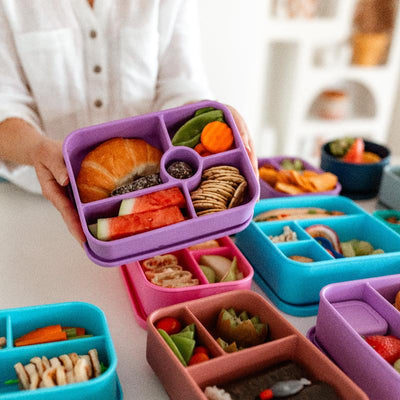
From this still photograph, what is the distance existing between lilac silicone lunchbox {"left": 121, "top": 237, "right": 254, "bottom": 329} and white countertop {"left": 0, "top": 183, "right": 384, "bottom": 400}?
0.02m

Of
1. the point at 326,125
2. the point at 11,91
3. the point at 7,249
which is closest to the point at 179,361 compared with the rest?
the point at 7,249

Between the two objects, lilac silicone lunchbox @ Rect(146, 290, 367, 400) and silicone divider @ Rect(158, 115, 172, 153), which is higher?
silicone divider @ Rect(158, 115, 172, 153)

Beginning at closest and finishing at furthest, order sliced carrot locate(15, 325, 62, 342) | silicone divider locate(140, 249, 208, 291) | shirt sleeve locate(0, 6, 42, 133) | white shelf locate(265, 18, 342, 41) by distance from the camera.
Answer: sliced carrot locate(15, 325, 62, 342), silicone divider locate(140, 249, 208, 291), shirt sleeve locate(0, 6, 42, 133), white shelf locate(265, 18, 342, 41)

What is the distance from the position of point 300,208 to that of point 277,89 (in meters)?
1.89

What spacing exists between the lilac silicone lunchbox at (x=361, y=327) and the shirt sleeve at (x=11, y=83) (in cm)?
70

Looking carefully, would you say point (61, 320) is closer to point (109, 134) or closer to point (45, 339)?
point (45, 339)

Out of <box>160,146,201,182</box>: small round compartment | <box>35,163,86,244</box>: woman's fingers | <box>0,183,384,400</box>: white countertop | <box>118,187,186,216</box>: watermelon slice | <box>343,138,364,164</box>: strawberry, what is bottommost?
<box>0,183,384,400</box>: white countertop

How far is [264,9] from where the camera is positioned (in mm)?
2359

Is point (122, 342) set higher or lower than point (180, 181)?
lower

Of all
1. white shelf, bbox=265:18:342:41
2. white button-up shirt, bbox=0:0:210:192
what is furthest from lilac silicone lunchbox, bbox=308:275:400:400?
white shelf, bbox=265:18:342:41

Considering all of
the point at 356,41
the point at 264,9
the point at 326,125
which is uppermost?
the point at 264,9

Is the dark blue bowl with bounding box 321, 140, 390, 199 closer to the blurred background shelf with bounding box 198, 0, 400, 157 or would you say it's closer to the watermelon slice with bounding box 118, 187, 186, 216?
the watermelon slice with bounding box 118, 187, 186, 216

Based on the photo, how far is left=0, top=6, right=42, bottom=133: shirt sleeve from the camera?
3.45ft

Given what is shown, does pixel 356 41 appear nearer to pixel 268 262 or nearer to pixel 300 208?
pixel 300 208
